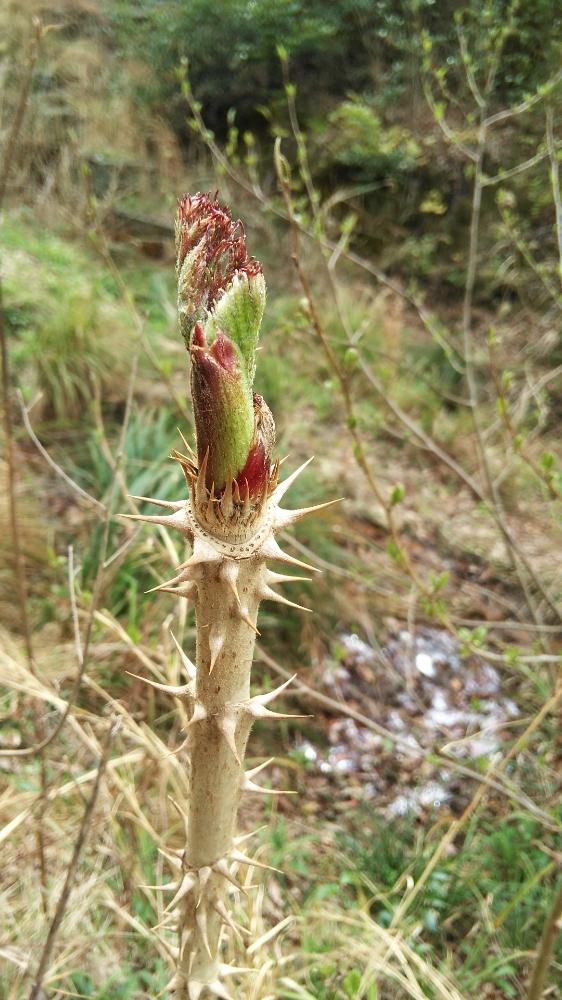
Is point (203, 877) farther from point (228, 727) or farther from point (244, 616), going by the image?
point (244, 616)

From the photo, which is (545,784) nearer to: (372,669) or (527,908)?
(527,908)

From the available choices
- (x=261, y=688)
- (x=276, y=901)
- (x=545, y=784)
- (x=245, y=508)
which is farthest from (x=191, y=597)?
(x=545, y=784)

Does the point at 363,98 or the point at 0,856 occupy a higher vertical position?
the point at 363,98

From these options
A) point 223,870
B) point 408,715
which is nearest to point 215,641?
point 223,870

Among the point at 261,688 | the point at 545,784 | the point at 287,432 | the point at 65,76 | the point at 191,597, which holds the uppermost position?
the point at 65,76

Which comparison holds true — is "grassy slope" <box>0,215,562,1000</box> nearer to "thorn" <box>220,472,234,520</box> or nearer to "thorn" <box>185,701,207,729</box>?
"thorn" <box>185,701,207,729</box>

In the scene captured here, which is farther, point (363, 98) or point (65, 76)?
point (65, 76)

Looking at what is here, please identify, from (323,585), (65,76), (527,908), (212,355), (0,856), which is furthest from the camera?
(65,76)
